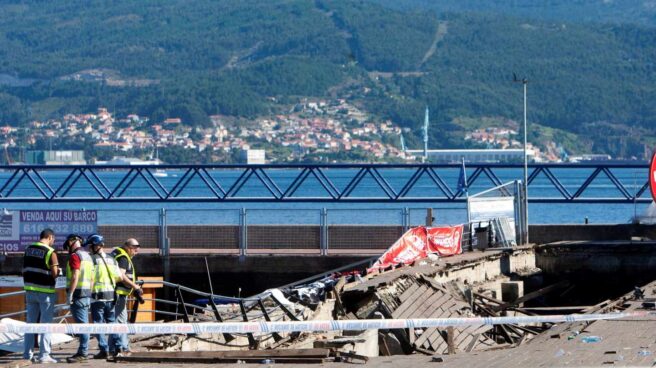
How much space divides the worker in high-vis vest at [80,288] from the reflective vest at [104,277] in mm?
77

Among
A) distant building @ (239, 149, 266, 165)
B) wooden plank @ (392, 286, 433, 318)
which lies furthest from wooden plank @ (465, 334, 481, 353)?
distant building @ (239, 149, 266, 165)

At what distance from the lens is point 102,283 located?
18109 millimetres

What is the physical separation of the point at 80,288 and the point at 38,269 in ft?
2.08

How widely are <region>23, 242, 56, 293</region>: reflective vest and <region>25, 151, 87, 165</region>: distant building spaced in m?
140

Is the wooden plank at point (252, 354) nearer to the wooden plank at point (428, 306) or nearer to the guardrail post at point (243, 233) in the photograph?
the wooden plank at point (428, 306)

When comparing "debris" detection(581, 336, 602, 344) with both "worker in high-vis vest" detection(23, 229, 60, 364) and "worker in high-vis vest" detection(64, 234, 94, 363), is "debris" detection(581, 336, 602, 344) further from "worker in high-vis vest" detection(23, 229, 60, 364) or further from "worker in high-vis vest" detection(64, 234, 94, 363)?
"worker in high-vis vest" detection(23, 229, 60, 364)

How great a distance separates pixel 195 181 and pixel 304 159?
125 ft

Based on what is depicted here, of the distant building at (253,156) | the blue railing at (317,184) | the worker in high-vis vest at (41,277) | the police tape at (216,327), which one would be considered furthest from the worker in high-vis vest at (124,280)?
the distant building at (253,156)

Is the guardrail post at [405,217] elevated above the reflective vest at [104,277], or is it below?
above

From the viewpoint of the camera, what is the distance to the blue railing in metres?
50.8

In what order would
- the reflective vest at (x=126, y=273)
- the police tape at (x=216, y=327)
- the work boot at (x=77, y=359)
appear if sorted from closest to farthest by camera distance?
1. the police tape at (x=216, y=327)
2. the work boot at (x=77, y=359)
3. the reflective vest at (x=126, y=273)

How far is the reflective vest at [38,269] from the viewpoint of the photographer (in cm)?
1818

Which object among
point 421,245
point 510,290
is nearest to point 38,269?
point 421,245

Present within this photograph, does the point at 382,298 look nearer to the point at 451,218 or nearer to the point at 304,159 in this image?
the point at 451,218
